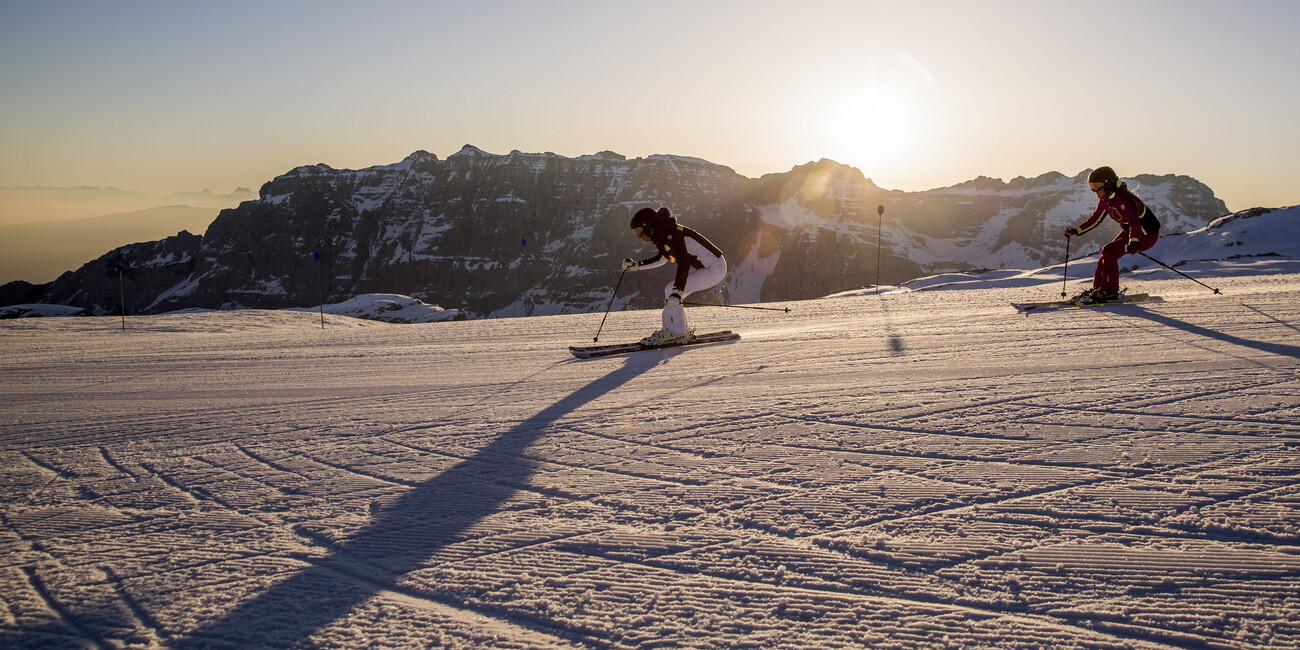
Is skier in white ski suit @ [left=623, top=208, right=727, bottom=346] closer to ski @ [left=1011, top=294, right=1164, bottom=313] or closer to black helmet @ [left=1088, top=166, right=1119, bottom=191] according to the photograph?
ski @ [left=1011, top=294, right=1164, bottom=313]

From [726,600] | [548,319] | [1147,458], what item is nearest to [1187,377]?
[1147,458]

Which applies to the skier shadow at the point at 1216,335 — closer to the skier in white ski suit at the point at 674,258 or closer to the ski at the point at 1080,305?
the ski at the point at 1080,305

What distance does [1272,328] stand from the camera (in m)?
7.52

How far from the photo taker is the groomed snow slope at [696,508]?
2.40 meters

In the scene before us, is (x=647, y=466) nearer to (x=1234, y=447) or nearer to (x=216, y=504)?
(x=216, y=504)

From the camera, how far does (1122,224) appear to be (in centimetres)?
1134

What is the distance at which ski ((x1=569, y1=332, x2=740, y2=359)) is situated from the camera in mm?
9438

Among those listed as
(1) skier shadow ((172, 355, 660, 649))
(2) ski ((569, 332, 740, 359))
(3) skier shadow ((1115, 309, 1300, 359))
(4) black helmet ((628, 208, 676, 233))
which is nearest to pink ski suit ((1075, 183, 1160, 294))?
(3) skier shadow ((1115, 309, 1300, 359))

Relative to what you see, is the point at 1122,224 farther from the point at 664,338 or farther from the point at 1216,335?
the point at 664,338

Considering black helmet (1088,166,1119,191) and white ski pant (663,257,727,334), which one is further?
black helmet (1088,166,1119,191)

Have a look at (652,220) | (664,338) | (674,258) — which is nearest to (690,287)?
(674,258)

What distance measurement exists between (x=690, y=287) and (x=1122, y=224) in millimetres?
7815

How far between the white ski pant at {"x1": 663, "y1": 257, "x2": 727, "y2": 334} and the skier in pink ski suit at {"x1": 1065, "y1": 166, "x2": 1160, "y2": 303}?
19.9ft

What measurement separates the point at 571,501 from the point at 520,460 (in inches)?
36.1
